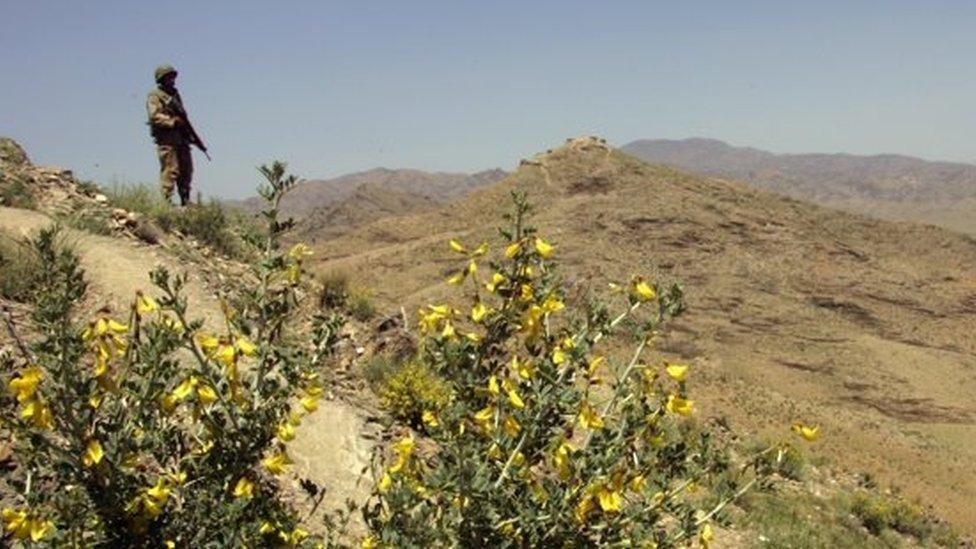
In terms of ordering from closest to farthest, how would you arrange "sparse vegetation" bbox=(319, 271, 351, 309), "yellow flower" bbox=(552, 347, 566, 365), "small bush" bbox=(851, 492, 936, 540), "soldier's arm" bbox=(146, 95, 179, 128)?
1. "yellow flower" bbox=(552, 347, 566, 365)
2. "sparse vegetation" bbox=(319, 271, 351, 309)
3. "soldier's arm" bbox=(146, 95, 179, 128)
4. "small bush" bbox=(851, 492, 936, 540)

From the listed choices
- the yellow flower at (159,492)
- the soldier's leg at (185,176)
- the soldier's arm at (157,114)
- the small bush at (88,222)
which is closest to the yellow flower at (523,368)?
the yellow flower at (159,492)

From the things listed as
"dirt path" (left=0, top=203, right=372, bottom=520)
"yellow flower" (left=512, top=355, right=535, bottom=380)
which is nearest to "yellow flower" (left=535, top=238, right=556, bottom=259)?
"yellow flower" (left=512, top=355, right=535, bottom=380)

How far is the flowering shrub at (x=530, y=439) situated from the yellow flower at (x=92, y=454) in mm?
952

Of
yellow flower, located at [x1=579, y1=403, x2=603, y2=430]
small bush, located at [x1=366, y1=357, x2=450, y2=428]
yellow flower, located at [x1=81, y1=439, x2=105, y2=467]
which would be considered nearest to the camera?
yellow flower, located at [x1=81, y1=439, x2=105, y2=467]

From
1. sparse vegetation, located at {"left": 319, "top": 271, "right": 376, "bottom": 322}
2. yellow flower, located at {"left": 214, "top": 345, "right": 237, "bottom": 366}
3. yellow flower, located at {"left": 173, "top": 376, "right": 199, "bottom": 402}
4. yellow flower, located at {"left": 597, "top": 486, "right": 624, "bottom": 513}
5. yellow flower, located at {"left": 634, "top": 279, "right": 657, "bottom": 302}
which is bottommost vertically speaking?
sparse vegetation, located at {"left": 319, "top": 271, "right": 376, "bottom": 322}

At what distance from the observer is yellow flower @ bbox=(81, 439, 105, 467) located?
2428mm

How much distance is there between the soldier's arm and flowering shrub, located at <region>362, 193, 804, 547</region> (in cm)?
862

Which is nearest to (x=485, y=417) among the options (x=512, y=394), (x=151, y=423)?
(x=512, y=394)

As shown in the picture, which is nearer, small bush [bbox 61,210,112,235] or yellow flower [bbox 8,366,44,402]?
yellow flower [bbox 8,366,44,402]

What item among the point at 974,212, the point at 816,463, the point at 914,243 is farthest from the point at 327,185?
the point at 816,463

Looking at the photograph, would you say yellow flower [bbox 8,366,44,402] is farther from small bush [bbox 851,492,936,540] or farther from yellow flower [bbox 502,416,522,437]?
small bush [bbox 851,492,936,540]

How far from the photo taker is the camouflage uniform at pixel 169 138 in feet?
34.5

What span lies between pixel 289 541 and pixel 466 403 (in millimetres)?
813

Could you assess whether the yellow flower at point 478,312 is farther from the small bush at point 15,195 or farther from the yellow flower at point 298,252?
the small bush at point 15,195
